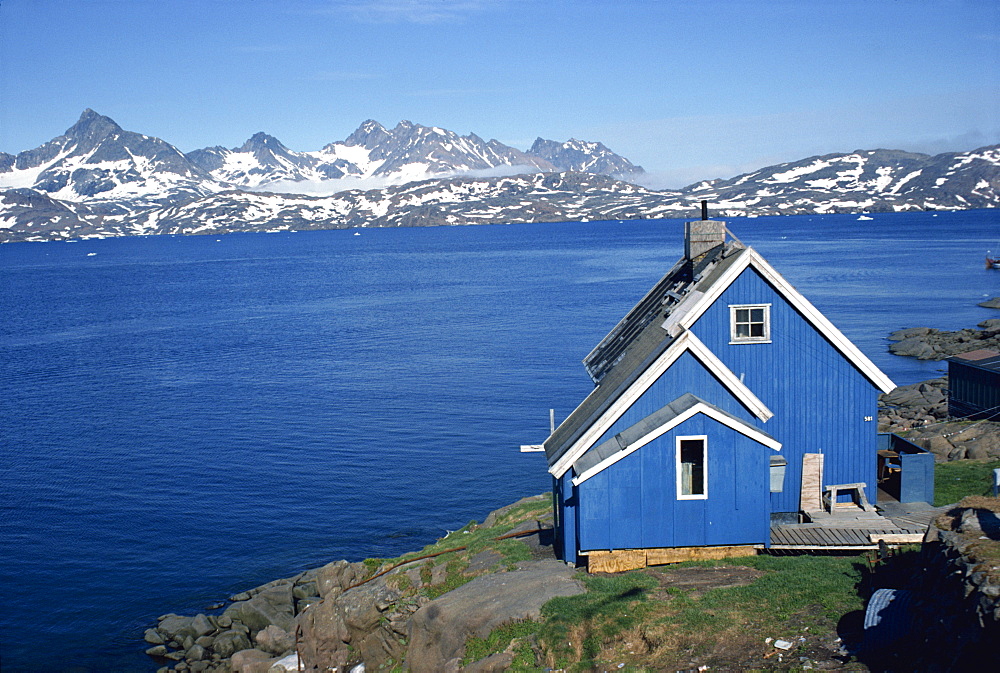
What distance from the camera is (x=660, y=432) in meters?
19.2

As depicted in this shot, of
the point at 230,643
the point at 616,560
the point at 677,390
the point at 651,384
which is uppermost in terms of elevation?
the point at 651,384

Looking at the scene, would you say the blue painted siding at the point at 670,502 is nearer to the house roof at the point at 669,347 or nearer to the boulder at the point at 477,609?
the house roof at the point at 669,347

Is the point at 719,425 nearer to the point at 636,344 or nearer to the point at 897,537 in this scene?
the point at 897,537

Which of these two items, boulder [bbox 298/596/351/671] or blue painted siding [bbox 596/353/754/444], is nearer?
blue painted siding [bbox 596/353/754/444]

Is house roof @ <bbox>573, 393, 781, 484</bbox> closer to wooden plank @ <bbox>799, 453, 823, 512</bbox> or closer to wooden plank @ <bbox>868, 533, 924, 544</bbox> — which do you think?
wooden plank @ <bbox>868, 533, 924, 544</bbox>

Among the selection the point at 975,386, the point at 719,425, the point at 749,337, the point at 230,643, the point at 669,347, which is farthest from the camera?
the point at 975,386

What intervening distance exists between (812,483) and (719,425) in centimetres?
434

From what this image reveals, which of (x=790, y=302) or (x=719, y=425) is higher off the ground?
(x=790, y=302)

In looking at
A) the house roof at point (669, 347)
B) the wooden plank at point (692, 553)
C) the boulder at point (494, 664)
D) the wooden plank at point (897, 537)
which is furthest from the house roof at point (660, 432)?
the boulder at point (494, 664)

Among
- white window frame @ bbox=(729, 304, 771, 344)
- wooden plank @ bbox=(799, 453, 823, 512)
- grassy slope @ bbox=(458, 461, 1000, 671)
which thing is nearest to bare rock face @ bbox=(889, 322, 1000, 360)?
wooden plank @ bbox=(799, 453, 823, 512)

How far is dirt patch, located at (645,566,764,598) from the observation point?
57.8 feet

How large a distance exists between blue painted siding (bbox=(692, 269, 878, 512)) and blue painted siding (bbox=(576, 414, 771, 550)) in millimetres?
2850

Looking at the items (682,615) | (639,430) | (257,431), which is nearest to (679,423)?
(639,430)

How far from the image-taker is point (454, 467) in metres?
44.8
